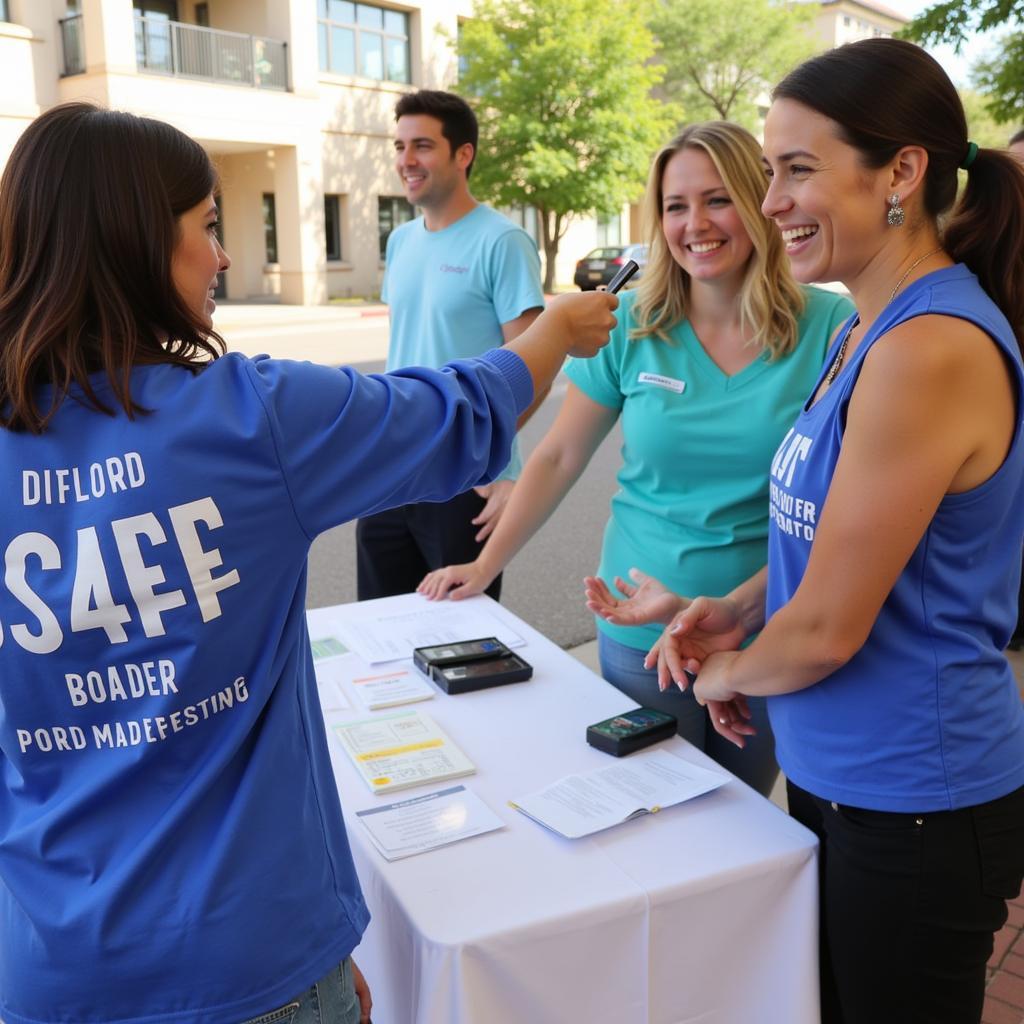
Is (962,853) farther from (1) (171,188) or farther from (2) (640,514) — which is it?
(1) (171,188)

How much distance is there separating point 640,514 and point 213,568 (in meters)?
1.40

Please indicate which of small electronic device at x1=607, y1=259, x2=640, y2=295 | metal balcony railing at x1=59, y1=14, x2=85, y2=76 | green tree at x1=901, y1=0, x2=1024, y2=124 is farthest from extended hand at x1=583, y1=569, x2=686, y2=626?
metal balcony railing at x1=59, y1=14, x2=85, y2=76

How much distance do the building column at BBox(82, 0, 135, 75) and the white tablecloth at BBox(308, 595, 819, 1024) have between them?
762 inches

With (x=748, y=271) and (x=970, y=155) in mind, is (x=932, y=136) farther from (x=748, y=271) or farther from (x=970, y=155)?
(x=748, y=271)

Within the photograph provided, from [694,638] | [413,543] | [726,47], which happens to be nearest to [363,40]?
[726,47]

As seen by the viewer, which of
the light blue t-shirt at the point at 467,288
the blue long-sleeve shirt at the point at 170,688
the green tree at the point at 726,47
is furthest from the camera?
the green tree at the point at 726,47

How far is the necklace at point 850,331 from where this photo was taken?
1508 mm

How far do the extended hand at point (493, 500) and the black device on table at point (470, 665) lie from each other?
2.65 ft

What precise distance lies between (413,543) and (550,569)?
2446 millimetres

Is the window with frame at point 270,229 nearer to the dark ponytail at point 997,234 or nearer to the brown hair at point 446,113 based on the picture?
the brown hair at point 446,113

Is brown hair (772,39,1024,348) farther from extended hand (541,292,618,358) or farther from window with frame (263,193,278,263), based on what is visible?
window with frame (263,193,278,263)

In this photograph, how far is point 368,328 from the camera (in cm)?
1702

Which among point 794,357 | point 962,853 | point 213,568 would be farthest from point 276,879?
point 794,357

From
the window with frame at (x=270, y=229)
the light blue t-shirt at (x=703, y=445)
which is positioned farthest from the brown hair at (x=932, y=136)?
the window with frame at (x=270, y=229)
